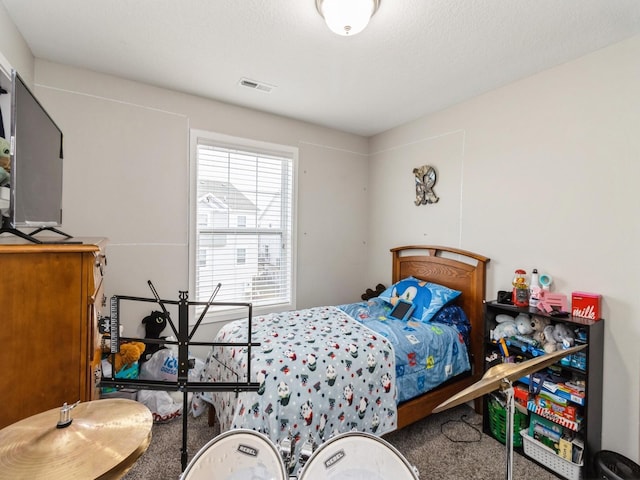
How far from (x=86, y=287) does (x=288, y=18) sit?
1.68m

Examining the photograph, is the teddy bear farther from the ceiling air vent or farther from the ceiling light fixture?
the ceiling air vent

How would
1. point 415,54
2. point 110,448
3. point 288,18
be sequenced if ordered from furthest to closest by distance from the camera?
point 415,54 → point 288,18 → point 110,448

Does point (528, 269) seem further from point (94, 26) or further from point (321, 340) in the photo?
point (94, 26)

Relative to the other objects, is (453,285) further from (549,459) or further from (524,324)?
(549,459)

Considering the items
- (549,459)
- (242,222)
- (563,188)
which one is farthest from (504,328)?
(242,222)

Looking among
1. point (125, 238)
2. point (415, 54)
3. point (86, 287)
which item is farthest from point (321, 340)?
point (415, 54)

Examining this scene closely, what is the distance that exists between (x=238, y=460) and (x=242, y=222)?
2.29 metres

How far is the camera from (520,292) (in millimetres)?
2117

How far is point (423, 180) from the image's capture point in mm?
3018

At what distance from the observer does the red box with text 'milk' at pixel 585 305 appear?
5.96 ft

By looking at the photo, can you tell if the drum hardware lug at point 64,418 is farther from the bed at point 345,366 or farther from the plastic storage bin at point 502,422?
the plastic storage bin at point 502,422

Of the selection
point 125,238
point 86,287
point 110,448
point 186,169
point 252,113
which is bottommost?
point 110,448

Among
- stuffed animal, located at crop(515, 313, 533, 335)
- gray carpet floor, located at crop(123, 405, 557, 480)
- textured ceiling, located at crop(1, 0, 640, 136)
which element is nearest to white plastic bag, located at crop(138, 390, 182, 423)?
gray carpet floor, located at crop(123, 405, 557, 480)

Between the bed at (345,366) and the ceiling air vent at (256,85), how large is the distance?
190 cm
